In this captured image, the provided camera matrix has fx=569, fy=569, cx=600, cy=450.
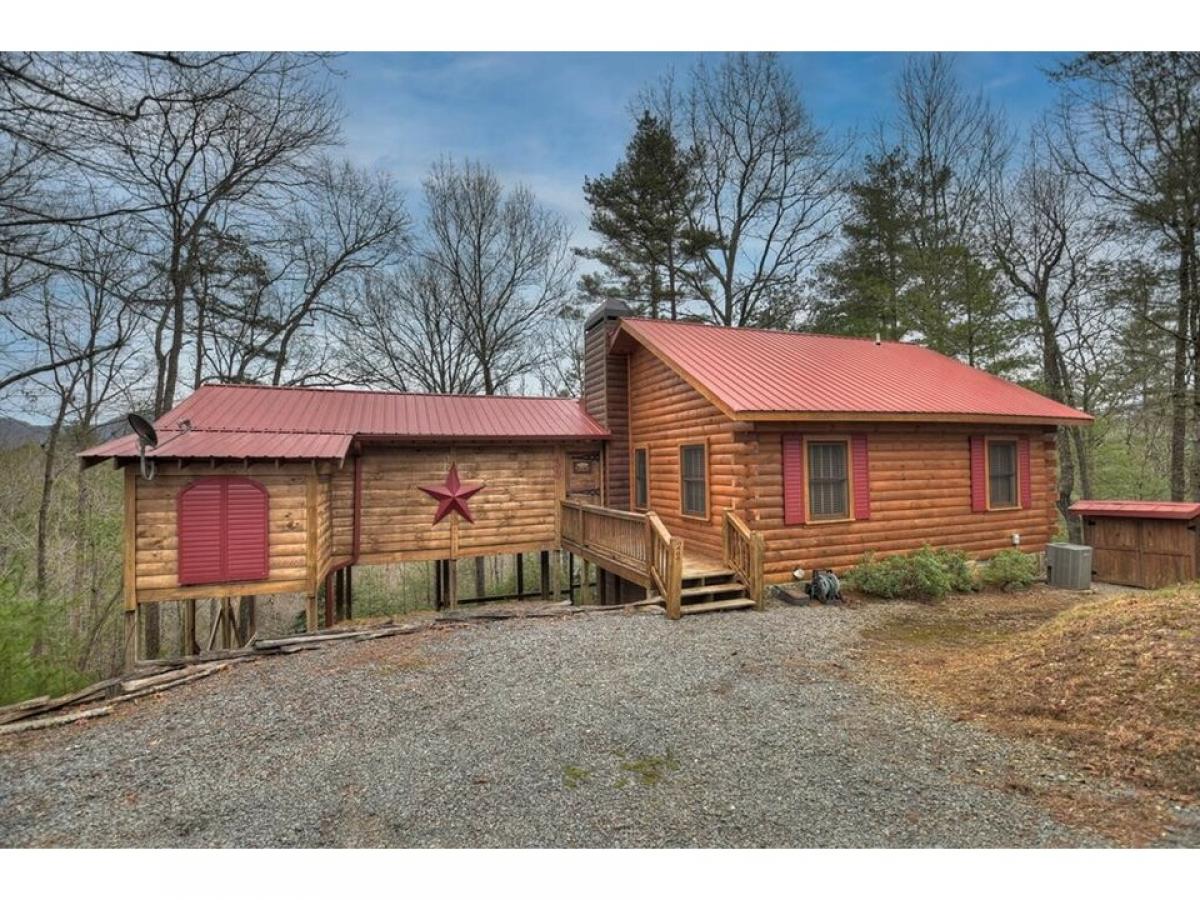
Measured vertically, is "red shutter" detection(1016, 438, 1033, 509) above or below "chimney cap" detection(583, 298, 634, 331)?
below

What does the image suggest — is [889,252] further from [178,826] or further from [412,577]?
[178,826]

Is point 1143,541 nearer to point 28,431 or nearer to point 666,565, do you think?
point 666,565

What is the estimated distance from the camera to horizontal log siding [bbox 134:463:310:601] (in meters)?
7.91

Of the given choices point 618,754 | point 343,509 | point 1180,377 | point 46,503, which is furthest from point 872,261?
point 46,503

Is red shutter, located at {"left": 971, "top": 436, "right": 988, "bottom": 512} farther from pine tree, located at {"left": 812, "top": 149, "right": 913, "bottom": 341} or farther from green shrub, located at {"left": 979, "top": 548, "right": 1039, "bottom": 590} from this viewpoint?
pine tree, located at {"left": 812, "top": 149, "right": 913, "bottom": 341}

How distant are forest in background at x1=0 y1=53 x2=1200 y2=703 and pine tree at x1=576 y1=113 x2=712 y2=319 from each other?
77 millimetres

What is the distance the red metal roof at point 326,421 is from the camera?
823cm

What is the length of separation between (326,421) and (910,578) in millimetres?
10459

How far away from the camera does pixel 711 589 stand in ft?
26.3

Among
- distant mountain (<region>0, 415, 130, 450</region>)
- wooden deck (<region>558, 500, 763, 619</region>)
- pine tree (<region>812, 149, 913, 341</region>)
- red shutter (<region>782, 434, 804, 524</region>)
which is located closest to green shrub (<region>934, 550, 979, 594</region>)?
red shutter (<region>782, 434, 804, 524</region>)

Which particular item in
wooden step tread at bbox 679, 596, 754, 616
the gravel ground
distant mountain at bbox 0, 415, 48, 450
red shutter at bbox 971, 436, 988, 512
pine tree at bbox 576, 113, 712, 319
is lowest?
the gravel ground

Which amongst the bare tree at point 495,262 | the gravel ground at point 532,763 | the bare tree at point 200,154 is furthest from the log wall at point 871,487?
the bare tree at point 495,262

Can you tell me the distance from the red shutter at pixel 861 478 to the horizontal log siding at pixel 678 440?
2142 millimetres

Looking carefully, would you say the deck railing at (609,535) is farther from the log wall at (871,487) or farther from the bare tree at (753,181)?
the bare tree at (753,181)
